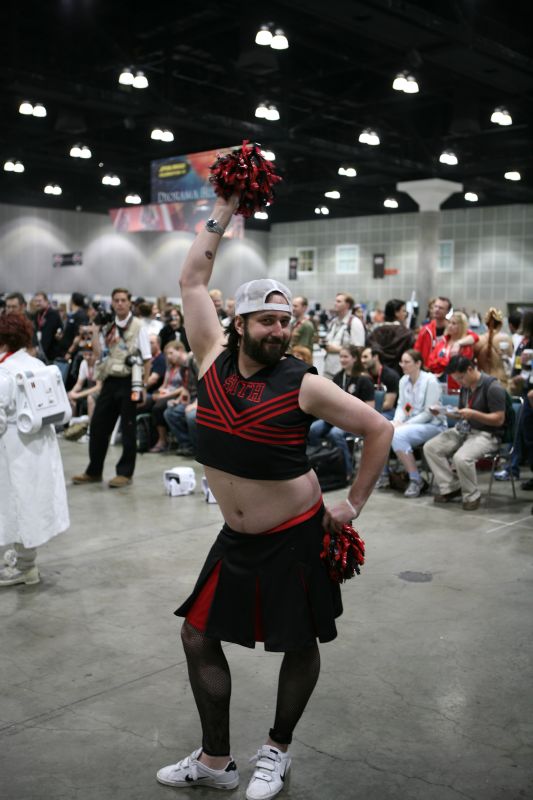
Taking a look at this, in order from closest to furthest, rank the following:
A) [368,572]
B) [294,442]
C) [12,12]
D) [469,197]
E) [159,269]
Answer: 1. [294,442]
2. [368,572]
3. [12,12]
4. [469,197]
5. [159,269]

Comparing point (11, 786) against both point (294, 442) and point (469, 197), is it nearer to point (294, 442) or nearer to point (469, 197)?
point (294, 442)

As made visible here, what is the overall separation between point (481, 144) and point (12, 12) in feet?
30.8

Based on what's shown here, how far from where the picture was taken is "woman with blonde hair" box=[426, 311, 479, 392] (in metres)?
7.73

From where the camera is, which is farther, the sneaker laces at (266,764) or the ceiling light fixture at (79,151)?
the ceiling light fixture at (79,151)

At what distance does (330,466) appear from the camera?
7.41m

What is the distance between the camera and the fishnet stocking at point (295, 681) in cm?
259

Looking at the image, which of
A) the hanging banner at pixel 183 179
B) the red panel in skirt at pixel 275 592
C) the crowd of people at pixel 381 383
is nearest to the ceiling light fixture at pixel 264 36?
the crowd of people at pixel 381 383

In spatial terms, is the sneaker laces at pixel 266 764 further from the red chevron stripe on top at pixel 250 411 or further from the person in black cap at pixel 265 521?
the red chevron stripe on top at pixel 250 411

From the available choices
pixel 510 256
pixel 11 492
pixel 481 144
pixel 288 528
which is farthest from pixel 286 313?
pixel 510 256

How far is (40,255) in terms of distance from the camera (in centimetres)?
2158

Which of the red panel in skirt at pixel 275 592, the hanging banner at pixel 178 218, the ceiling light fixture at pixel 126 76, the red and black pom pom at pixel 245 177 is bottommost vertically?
the red panel in skirt at pixel 275 592

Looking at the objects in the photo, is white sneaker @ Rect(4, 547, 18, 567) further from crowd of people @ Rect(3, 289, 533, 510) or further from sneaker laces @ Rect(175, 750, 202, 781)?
sneaker laces @ Rect(175, 750, 202, 781)

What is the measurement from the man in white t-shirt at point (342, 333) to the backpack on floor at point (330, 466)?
1.30m

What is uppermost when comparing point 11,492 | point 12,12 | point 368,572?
point 12,12
